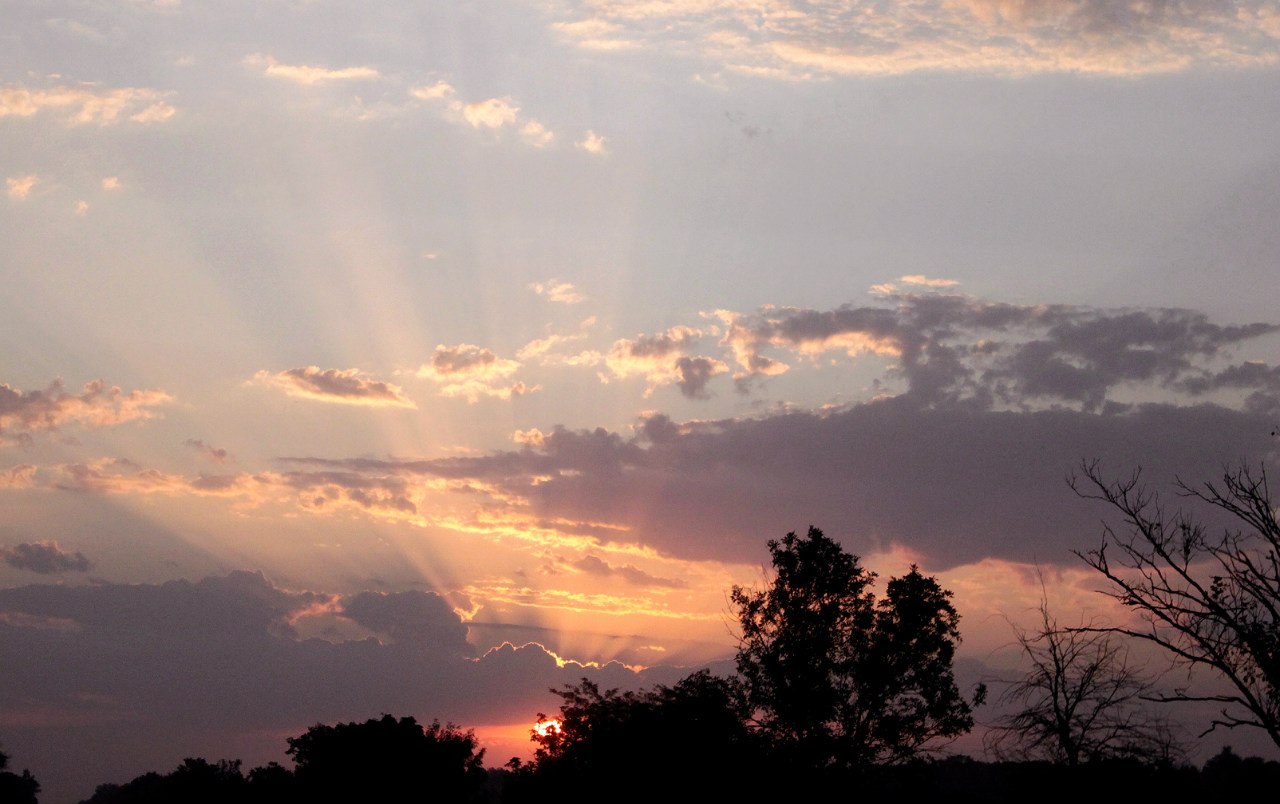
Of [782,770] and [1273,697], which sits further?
[782,770]

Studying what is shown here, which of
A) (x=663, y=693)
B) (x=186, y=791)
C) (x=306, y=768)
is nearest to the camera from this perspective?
(x=663, y=693)

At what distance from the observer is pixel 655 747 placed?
44.2 metres

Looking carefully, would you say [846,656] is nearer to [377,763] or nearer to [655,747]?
[655,747]

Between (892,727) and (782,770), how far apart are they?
8.51 m

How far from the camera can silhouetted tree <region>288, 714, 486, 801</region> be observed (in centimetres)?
8525

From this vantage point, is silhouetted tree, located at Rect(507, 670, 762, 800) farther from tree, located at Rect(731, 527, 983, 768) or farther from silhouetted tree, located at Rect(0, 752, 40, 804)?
silhouetted tree, located at Rect(0, 752, 40, 804)

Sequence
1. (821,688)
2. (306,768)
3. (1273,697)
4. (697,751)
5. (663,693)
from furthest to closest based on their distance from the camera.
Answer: (306,768) → (821,688) → (663,693) → (697,751) → (1273,697)

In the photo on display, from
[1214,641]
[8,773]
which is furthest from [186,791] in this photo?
[1214,641]

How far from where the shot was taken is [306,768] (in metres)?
86.5

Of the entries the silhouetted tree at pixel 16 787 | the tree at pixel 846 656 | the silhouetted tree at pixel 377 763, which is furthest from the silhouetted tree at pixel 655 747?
the silhouetted tree at pixel 16 787

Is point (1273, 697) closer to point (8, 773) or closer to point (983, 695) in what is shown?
point (983, 695)

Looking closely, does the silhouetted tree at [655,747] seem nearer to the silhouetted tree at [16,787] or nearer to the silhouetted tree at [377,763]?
the silhouetted tree at [377,763]

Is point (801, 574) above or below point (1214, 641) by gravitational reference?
above

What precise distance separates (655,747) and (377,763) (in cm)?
4963
